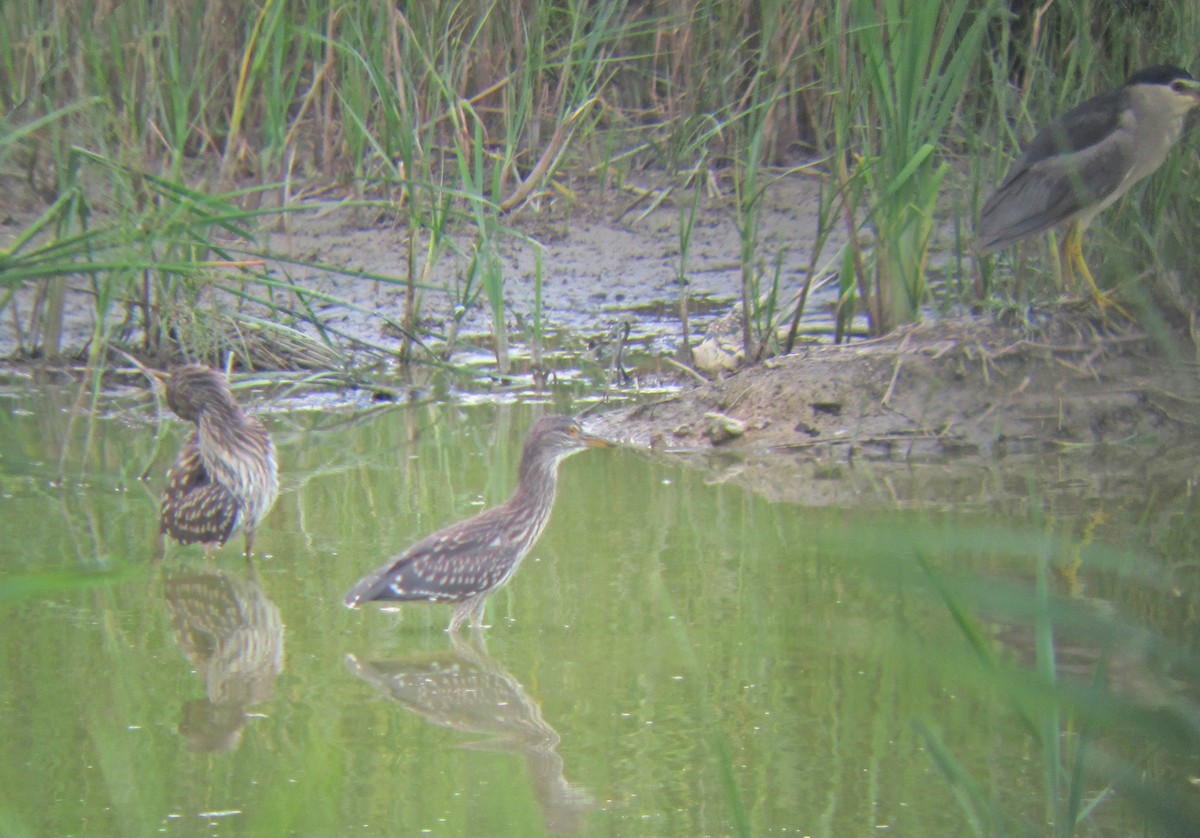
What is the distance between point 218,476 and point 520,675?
1588 millimetres

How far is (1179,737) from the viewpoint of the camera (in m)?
1.32

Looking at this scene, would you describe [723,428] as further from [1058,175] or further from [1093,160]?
[1093,160]

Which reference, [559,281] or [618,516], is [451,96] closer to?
[559,281]

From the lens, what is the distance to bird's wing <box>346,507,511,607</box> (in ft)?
14.1

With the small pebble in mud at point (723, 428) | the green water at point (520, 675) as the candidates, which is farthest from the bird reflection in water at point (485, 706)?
the small pebble in mud at point (723, 428)

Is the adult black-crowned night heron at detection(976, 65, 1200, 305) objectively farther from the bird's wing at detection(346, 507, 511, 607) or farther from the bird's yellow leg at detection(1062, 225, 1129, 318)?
the bird's wing at detection(346, 507, 511, 607)

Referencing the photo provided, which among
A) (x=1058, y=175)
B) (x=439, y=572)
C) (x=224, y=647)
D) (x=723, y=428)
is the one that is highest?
(x=1058, y=175)

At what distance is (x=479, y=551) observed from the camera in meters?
4.45

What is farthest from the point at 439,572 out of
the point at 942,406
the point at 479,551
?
the point at 942,406

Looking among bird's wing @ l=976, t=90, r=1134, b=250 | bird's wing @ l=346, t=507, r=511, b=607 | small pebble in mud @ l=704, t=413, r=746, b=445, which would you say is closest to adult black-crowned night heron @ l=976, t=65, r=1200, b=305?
bird's wing @ l=976, t=90, r=1134, b=250

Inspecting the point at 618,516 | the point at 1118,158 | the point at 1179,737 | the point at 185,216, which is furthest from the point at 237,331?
the point at 1179,737

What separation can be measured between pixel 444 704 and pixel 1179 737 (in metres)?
2.62

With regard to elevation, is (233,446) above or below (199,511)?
above

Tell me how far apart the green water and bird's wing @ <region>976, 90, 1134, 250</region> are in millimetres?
1487
